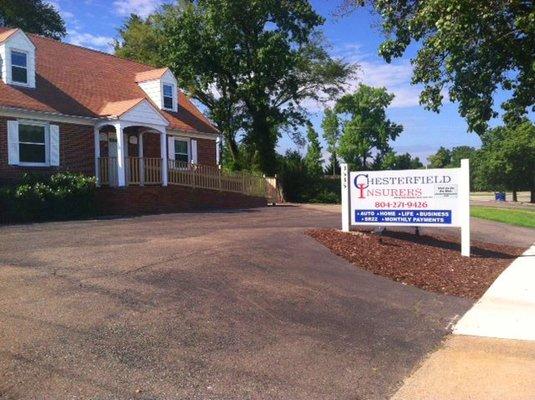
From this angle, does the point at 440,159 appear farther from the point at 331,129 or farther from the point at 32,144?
the point at 32,144

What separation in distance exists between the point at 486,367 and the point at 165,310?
139 inches

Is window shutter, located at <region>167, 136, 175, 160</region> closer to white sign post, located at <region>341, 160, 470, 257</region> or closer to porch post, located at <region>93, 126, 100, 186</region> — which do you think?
porch post, located at <region>93, 126, 100, 186</region>

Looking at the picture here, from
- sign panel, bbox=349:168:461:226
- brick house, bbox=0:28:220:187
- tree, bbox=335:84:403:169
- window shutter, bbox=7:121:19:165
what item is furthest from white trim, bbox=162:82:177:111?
tree, bbox=335:84:403:169

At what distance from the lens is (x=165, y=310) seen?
643 centimetres

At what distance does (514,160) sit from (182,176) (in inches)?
2188

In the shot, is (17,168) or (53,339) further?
(17,168)

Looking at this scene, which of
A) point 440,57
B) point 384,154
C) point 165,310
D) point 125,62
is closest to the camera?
point 165,310

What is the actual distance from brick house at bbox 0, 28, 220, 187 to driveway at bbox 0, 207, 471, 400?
32.2 feet

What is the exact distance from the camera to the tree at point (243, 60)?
3316cm

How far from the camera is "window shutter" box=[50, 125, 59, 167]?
20062mm

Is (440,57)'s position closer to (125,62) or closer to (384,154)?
(125,62)

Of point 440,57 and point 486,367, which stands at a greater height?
point 440,57

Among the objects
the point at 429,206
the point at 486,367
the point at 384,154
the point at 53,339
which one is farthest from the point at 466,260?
the point at 384,154

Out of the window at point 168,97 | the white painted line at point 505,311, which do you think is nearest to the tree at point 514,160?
the window at point 168,97
